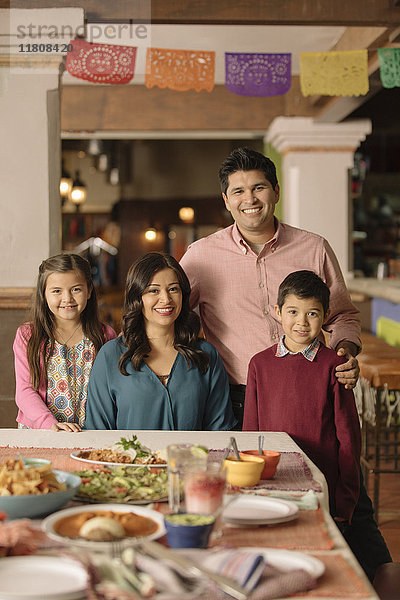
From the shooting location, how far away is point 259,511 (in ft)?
4.62

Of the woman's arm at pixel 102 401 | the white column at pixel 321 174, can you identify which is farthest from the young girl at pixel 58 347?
the white column at pixel 321 174

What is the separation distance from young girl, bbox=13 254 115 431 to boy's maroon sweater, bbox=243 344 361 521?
0.70 m

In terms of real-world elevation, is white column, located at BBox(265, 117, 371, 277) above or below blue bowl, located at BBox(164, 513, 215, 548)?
above

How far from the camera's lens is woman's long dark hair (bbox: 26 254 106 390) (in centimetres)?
261

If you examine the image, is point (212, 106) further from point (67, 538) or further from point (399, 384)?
point (67, 538)

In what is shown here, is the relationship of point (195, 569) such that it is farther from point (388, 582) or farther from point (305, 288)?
point (305, 288)

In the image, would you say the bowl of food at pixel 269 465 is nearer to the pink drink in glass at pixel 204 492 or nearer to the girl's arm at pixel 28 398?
the pink drink in glass at pixel 204 492

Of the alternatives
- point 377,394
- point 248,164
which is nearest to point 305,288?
point 248,164

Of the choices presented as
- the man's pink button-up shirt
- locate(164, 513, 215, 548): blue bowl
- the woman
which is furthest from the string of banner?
locate(164, 513, 215, 548): blue bowl

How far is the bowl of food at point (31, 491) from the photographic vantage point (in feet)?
4.35

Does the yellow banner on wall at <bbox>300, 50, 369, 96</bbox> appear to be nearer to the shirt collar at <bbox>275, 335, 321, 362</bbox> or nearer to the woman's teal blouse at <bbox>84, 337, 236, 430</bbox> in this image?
the shirt collar at <bbox>275, 335, 321, 362</bbox>

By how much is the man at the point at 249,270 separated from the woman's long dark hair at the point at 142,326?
0.33 m

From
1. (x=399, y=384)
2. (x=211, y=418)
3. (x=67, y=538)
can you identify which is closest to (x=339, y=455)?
(x=211, y=418)

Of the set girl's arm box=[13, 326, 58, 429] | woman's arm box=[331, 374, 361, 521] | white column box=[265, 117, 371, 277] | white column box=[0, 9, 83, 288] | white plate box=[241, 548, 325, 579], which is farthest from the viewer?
white column box=[265, 117, 371, 277]
